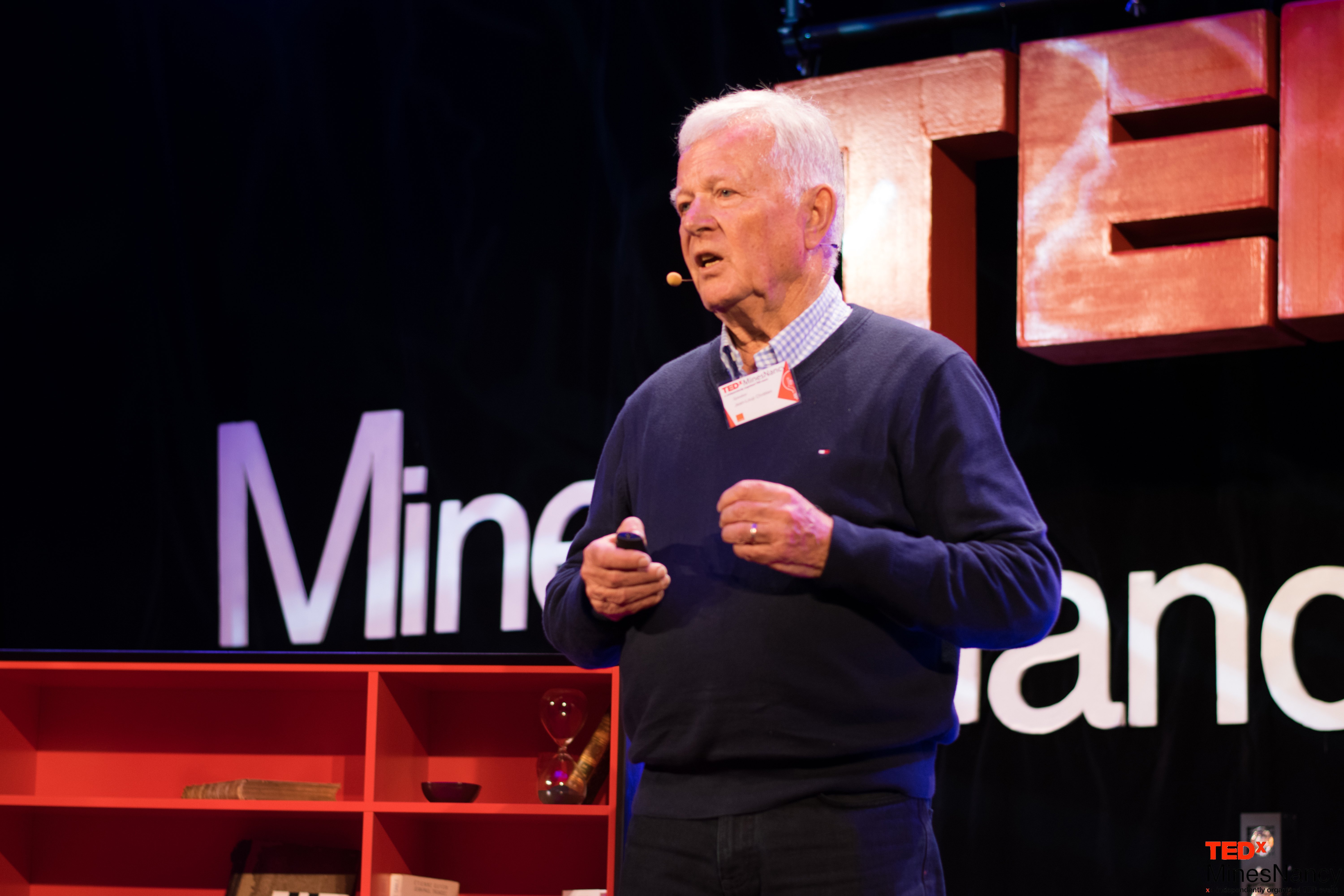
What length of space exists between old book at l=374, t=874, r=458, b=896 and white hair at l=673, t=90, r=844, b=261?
1.69 meters

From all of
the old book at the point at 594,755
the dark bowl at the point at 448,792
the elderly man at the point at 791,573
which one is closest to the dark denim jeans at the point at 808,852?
the elderly man at the point at 791,573

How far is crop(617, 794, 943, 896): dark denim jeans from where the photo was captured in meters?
1.44

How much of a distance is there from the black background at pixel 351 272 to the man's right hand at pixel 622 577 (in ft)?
6.43

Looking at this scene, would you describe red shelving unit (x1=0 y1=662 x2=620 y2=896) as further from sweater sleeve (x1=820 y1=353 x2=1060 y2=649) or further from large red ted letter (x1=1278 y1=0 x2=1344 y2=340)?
large red ted letter (x1=1278 y1=0 x2=1344 y2=340)

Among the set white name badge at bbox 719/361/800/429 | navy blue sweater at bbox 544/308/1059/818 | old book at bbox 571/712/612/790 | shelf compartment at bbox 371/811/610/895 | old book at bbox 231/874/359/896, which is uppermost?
white name badge at bbox 719/361/800/429

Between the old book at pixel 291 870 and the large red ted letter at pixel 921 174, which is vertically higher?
the large red ted letter at pixel 921 174

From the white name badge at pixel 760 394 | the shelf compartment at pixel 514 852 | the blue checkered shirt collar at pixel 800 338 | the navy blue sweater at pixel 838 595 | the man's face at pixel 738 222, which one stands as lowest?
the shelf compartment at pixel 514 852

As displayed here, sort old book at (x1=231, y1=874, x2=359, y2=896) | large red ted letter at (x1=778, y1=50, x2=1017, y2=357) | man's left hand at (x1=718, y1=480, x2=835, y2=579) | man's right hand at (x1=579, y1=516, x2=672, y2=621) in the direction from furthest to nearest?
1. large red ted letter at (x1=778, y1=50, x2=1017, y2=357)
2. old book at (x1=231, y1=874, x2=359, y2=896)
3. man's right hand at (x1=579, y1=516, x2=672, y2=621)
4. man's left hand at (x1=718, y1=480, x2=835, y2=579)

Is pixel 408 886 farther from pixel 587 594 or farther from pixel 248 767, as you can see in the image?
pixel 587 594

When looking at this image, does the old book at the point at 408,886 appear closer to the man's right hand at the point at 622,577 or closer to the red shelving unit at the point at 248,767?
the red shelving unit at the point at 248,767

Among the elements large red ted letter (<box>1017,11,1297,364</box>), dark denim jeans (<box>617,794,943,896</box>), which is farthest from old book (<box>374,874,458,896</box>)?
large red ted letter (<box>1017,11,1297,364</box>)

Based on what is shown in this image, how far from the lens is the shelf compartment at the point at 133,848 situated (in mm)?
3148

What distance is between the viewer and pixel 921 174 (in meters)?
3.38

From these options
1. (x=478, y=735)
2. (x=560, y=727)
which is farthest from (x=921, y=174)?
(x=478, y=735)
